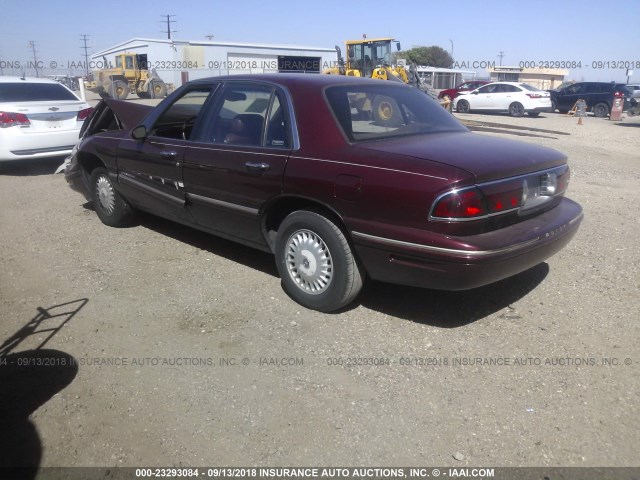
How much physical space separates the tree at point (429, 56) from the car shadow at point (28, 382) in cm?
7999

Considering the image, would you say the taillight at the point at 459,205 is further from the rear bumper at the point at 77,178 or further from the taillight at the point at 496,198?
the rear bumper at the point at 77,178

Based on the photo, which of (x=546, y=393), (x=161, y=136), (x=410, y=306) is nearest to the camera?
(x=546, y=393)

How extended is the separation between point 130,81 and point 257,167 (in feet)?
104

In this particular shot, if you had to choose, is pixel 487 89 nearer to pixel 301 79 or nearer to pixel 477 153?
pixel 301 79

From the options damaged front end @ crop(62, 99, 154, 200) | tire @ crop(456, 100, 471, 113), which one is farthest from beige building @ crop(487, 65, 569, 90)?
damaged front end @ crop(62, 99, 154, 200)

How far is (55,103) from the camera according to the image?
29.9 feet

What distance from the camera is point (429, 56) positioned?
271 ft

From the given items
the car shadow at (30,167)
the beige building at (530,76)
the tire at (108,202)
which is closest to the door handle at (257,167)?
Result: the tire at (108,202)

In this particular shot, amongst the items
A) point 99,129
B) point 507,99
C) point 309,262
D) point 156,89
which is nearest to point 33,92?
point 99,129

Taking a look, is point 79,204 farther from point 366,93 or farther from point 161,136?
point 366,93

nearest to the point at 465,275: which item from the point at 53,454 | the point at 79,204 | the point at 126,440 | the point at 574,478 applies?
the point at 574,478

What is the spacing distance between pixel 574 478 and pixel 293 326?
75.6 inches

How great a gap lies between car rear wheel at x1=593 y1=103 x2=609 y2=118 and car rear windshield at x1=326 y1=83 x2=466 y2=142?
23723mm

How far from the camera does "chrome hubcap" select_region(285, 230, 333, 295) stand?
377 cm
